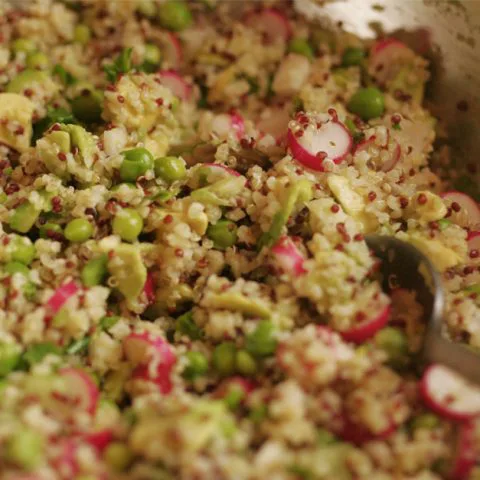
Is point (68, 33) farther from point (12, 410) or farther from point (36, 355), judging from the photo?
point (12, 410)

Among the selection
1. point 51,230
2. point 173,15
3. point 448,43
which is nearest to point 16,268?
point 51,230

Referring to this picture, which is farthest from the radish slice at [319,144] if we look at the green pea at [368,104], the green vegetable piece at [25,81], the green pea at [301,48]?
the green vegetable piece at [25,81]

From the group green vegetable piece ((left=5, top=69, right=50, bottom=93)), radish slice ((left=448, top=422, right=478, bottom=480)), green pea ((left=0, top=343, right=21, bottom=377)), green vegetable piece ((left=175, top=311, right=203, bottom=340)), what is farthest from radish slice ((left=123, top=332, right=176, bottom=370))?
green vegetable piece ((left=5, top=69, right=50, bottom=93))

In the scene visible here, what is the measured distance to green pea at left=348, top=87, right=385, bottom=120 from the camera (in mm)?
3023

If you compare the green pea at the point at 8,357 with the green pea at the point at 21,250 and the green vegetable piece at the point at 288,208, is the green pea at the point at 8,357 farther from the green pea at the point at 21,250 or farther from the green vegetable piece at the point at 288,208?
the green vegetable piece at the point at 288,208

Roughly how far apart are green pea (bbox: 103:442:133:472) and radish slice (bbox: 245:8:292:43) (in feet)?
7.20

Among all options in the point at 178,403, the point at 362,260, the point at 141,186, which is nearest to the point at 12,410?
the point at 178,403

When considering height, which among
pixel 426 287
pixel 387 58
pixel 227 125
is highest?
pixel 387 58

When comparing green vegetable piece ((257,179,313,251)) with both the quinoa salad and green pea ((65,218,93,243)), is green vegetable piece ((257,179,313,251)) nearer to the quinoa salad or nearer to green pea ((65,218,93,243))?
the quinoa salad

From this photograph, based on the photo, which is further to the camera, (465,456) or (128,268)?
(128,268)

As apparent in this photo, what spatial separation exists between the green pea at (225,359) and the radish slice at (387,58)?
161 cm

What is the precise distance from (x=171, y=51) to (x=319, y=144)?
1.07m

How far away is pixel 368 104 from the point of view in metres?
3.03

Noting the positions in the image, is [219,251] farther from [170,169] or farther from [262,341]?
[262,341]
